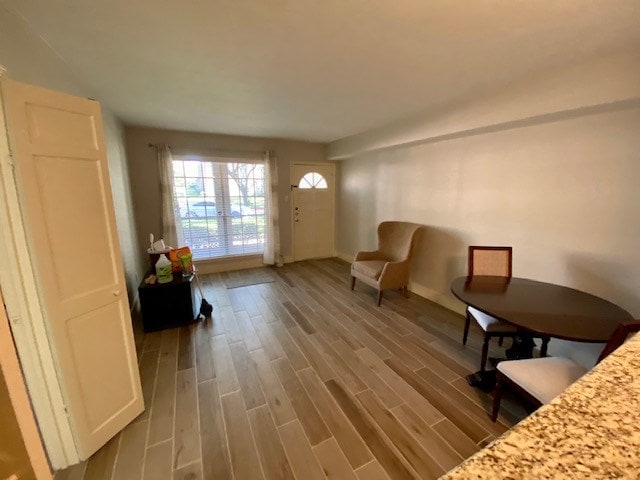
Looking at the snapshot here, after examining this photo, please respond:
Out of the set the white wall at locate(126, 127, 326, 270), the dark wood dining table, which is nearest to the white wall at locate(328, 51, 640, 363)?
the dark wood dining table

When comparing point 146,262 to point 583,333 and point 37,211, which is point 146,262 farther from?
point 583,333

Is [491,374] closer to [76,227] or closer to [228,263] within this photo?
[76,227]

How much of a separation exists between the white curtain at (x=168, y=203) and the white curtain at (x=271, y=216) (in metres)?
1.49

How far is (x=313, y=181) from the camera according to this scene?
17.1 ft

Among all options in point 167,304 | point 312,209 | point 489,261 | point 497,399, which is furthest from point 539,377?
point 312,209

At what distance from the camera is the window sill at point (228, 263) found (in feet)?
14.8

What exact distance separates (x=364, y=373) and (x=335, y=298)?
4.83 feet

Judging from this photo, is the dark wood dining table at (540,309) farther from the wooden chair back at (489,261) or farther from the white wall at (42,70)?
the white wall at (42,70)

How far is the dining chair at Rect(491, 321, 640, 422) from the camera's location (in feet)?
4.38

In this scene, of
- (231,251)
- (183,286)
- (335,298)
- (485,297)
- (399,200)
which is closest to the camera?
(485,297)

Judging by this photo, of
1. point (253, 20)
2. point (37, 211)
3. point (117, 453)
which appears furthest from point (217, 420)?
point (253, 20)

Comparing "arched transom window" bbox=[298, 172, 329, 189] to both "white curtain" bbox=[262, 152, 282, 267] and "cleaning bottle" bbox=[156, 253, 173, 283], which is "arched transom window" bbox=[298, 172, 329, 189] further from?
"cleaning bottle" bbox=[156, 253, 173, 283]

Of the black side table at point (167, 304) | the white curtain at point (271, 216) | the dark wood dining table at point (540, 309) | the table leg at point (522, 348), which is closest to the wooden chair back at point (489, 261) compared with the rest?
the dark wood dining table at point (540, 309)

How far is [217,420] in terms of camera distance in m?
1.67
